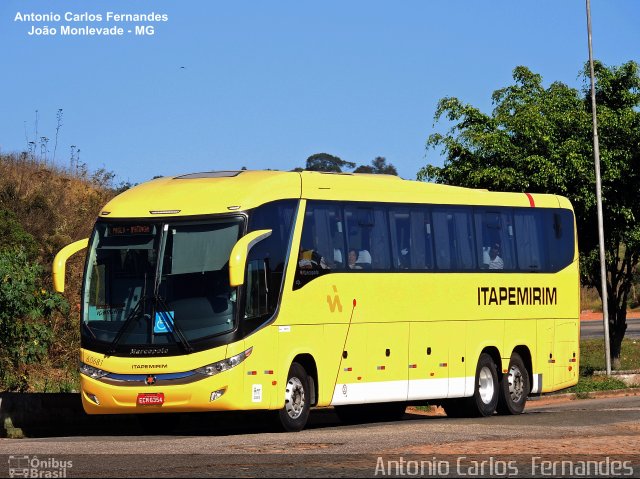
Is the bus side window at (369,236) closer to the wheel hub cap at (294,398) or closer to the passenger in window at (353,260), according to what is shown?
the passenger in window at (353,260)

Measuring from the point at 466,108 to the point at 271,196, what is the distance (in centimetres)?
2174

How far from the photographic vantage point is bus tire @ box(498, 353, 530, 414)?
2553 centimetres

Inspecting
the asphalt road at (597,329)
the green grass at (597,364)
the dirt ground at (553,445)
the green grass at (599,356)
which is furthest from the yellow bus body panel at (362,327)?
the asphalt road at (597,329)

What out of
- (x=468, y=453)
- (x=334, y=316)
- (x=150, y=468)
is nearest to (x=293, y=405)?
(x=334, y=316)

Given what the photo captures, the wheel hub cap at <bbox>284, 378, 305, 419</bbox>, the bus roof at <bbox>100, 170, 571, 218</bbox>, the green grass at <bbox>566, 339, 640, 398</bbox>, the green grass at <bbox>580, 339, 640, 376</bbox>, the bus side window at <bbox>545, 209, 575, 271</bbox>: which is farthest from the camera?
the green grass at <bbox>580, 339, 640, 376</bbox>

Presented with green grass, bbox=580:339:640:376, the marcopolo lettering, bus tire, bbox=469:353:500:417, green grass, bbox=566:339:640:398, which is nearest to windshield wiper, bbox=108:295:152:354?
the marcopolo lettering

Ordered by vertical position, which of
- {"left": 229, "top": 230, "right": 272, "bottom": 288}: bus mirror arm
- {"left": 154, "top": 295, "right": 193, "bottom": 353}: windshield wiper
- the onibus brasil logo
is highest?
{"left": 229, "top": 230, "right": 272, "bottom": 288}: bus mirror arm

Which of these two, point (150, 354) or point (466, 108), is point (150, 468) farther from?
point (466, 108)

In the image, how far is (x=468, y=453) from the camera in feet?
50.1

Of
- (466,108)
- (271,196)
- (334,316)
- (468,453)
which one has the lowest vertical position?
(468,453)

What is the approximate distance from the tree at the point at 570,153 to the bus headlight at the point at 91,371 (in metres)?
20.7

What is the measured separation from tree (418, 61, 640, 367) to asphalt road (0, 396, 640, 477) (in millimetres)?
17832

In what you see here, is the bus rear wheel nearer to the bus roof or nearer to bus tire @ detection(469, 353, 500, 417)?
bus tire @ detection(469, 353, 500, 417)

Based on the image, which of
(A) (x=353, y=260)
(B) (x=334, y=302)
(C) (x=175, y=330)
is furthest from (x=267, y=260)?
(A) (x=353, y=260)
